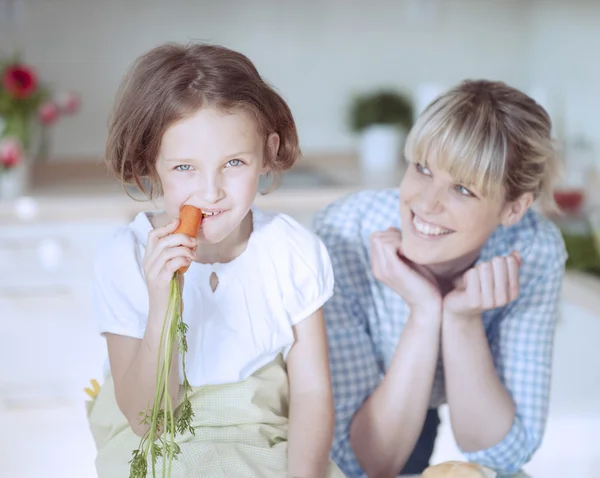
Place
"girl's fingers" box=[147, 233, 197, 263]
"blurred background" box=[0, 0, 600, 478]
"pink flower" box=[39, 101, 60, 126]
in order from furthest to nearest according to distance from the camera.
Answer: "pink flower" box=[39, 101, 60, 126]
"blurred background" box=[0, 0, 600, 478]
"girl's fingers" box=[147, 233, 197, 263]

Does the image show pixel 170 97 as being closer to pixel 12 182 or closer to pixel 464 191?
pixel 464 191

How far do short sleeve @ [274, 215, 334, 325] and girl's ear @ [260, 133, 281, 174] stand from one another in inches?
4.4

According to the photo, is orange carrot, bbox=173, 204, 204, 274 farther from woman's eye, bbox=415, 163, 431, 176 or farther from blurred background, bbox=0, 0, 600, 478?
blurred background, bbox=0, 0, 600, 478

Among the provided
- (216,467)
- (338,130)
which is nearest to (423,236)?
(216,467)

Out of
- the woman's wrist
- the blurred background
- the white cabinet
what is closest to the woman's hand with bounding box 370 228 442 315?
the woman's wrist

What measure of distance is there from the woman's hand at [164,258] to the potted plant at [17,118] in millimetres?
1947

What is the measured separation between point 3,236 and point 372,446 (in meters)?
1.63

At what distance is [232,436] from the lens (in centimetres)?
96

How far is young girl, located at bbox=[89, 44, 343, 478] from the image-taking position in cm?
81

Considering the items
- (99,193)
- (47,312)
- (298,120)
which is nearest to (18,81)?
(99,193)

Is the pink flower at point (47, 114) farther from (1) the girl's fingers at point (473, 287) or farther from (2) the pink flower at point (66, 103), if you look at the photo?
(1) the girl's fingers at point (473, 287)

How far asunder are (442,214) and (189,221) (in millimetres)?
418

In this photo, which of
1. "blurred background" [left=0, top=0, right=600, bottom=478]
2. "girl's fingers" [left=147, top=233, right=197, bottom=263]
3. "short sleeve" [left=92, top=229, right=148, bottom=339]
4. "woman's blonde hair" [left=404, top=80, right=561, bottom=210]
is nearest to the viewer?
"girl's fingers" [left=147, top=233, right=197, bottom=263]

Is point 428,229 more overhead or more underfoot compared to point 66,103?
more overhead
